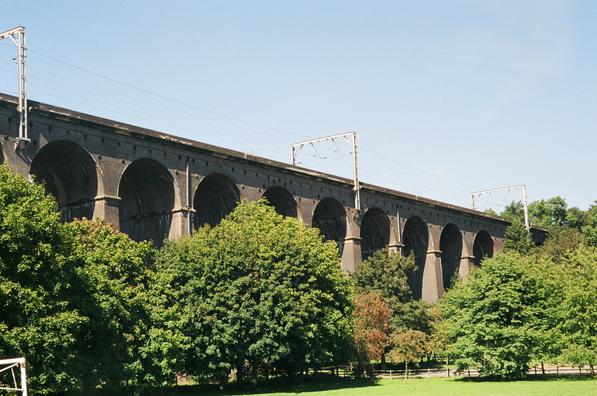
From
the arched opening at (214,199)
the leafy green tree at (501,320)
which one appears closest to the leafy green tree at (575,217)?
the leafy green tree at (501,320)

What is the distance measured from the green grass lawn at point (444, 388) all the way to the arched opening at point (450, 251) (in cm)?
3163

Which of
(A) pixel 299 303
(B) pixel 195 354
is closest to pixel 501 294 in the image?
(A) pixel 299 303

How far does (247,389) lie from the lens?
39.7 metres

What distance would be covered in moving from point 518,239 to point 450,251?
782 centimetres

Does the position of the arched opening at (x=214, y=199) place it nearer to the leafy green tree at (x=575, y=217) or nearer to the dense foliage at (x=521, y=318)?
the dense foliage at (x=521, y=318)

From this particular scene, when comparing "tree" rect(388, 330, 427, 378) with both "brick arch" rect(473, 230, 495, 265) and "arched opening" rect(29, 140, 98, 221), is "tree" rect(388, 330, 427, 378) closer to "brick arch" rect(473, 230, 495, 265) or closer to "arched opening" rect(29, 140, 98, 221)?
"arched opening" rect(29, 140, 98, 221)

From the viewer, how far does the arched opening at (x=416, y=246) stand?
70.6 meters

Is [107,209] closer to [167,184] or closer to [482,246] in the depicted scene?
[167,184]

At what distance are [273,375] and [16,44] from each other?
75.0 feet

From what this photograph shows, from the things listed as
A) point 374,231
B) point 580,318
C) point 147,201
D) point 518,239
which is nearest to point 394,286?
point 374,231

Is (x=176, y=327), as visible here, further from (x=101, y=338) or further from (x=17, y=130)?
(x=17, y=130)

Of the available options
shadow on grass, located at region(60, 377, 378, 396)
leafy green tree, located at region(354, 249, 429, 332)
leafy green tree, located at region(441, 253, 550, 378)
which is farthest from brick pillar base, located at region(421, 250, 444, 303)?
shadow on grass, located at region(60, 377, 378, 396)

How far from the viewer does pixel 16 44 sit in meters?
35.7

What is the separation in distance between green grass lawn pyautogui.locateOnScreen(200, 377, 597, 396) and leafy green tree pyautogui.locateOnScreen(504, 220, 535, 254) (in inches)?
1380
